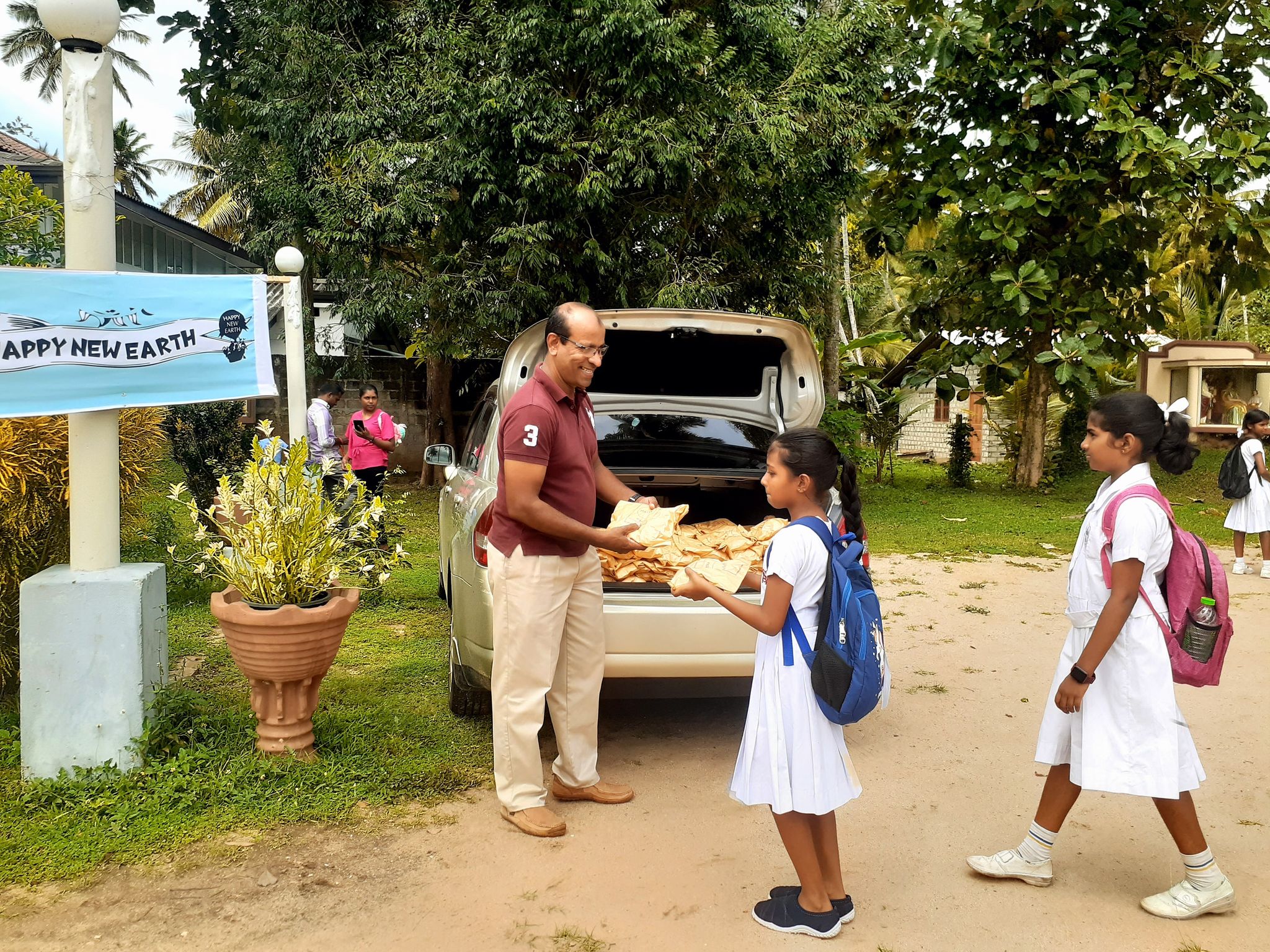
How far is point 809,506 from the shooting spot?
119 inches

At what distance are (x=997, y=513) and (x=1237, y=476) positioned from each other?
490 centimetres

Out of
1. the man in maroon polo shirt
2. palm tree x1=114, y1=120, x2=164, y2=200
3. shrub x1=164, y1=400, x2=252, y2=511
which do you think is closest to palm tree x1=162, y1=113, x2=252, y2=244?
palm tree x1=114, y1=120, x2=164, y2=200

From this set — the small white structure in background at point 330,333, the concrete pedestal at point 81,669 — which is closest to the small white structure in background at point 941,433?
the small white structure in background at point 330,333

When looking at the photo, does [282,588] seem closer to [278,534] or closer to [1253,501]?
[278,534]

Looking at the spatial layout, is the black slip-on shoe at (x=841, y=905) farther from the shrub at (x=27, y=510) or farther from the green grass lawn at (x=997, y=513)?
the green grass lawn at (x=997, y=513)

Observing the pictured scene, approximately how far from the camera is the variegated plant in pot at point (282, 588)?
395 cm

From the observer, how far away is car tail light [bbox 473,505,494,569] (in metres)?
4.34

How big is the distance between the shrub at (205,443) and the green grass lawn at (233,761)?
3.72ft

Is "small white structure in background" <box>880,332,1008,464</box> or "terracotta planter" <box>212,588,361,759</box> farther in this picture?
"small white structure in background" <box>880,332,1008,464</box>

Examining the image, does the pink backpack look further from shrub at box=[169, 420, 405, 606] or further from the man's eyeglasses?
shrub at box=[169, 420, 405, 606]

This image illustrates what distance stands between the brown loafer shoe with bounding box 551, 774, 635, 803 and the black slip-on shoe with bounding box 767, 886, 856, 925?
1025mm

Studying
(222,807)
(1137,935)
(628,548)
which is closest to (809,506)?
(628,548)

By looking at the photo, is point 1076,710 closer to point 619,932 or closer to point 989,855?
point 989,855

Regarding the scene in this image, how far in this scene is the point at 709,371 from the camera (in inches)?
222
